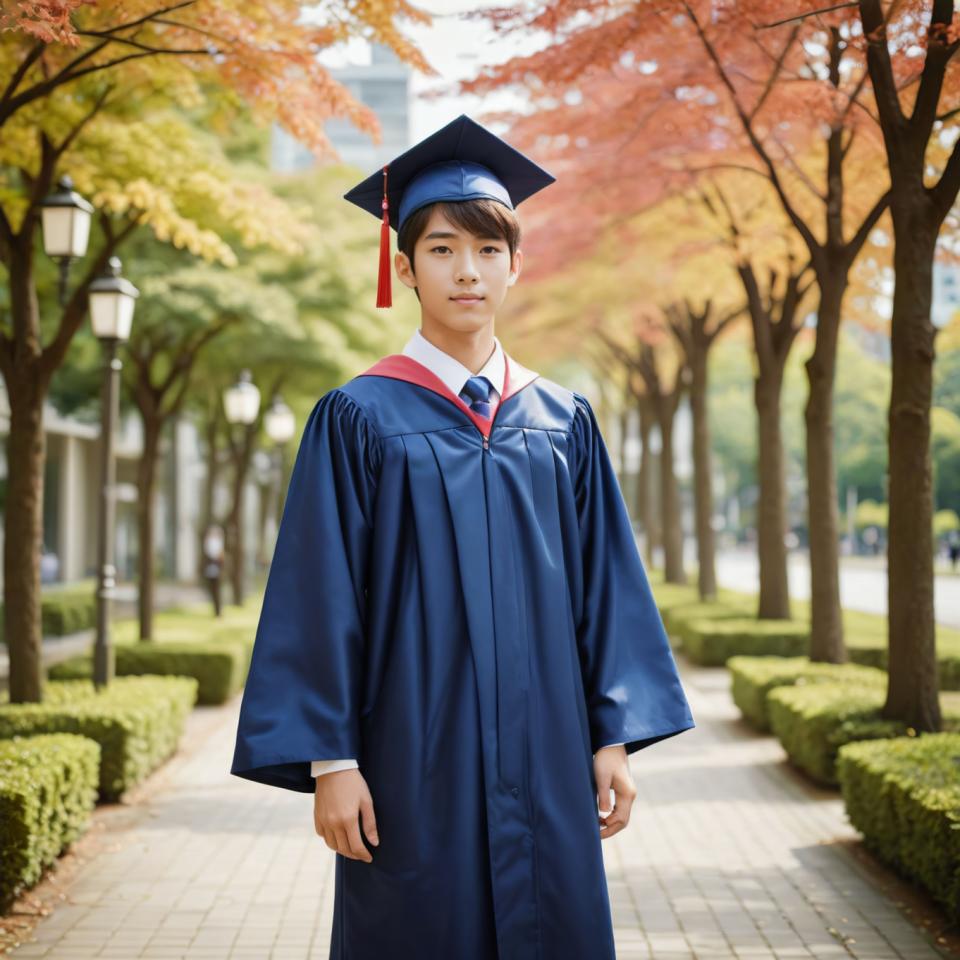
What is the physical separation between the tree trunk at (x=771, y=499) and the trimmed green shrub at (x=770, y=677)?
3.22m

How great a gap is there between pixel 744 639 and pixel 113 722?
8.07 meters

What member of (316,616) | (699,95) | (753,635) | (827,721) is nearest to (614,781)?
(316,616)

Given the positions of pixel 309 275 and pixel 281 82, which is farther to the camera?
pixel 309 275

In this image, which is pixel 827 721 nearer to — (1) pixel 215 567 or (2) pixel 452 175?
(2) pixel 452 175

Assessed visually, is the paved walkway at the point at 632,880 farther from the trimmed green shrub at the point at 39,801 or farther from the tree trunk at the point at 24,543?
the tree trunk at the point at 24,543

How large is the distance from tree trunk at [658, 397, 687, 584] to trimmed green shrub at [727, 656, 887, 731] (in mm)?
10782

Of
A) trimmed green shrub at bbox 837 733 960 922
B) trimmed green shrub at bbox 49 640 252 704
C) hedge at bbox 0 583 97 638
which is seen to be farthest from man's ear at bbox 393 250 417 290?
hedge at bbox 0 583 97 638

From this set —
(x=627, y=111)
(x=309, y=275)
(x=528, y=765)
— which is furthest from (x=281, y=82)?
(x=309, y=275)

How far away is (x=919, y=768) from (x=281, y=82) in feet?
16.6

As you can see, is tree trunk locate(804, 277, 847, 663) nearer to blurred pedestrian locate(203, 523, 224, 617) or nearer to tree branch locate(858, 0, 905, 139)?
tree branch locate(858, 0, 905, 139)

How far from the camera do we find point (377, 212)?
2957 millimetres

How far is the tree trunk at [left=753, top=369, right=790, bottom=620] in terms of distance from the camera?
13203mm

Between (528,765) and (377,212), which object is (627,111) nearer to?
(377,212)

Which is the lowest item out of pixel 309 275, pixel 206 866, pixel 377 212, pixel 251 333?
pixel 206 866
